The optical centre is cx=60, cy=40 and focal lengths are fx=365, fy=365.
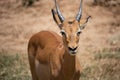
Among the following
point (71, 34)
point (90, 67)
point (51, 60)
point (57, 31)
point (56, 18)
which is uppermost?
point (56, 18)

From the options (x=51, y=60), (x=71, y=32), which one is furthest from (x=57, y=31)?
(x=71, y=32)

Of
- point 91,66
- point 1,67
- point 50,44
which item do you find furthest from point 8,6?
point 50,44

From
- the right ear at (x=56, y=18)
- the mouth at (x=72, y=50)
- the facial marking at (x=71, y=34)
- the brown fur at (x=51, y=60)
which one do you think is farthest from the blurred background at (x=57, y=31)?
the mouth at (x=72, y=50)

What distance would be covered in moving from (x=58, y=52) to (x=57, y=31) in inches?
231

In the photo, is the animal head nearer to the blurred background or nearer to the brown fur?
the brown fur

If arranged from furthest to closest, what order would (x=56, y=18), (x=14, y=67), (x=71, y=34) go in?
1. (x=14, y=67)
2. (x=56, y=18)
3. (x=71, y=34)

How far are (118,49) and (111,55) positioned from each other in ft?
2.08

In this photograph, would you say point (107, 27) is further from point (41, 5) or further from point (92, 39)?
point (41, 5)

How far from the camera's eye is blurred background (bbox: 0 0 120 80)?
29.3ft

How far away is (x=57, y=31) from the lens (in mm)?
12234

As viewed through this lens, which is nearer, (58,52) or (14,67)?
(58,52)

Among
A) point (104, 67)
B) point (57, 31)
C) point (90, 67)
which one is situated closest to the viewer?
point (104, 67)

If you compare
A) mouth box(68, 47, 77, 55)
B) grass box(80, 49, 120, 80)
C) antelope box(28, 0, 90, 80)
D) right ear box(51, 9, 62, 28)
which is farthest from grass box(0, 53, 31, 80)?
mouth box(68, 47, 77, 55)

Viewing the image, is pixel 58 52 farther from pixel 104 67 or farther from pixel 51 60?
pixel 104 67
